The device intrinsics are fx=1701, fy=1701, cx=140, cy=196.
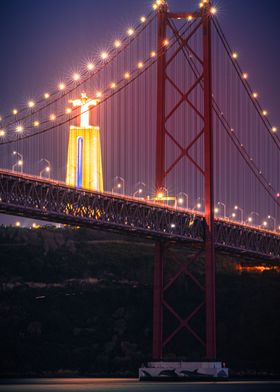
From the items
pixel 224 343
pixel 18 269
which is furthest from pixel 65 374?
pixel 18 269

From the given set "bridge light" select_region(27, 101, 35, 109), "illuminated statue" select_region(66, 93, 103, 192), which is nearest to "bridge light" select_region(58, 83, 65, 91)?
"bridge light" select_region(27, 101, 35, 109)

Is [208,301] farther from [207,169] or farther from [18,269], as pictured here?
[18,269]

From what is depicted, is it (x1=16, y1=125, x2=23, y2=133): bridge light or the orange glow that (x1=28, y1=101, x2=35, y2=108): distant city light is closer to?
(x1=16, y1=125, x2=23, y2=133): bridge light

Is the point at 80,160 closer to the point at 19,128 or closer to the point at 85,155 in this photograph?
the point at 85,155

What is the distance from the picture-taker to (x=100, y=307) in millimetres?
129875

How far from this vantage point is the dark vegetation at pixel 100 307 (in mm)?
119312

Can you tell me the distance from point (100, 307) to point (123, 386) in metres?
37.4

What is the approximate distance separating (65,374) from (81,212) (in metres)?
19.9

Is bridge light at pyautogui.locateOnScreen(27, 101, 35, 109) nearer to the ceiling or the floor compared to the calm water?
nearer to the ceiling

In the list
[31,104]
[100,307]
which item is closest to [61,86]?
[31,104]

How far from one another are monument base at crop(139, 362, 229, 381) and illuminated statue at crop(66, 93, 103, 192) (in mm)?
32634

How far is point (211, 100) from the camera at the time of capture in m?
107

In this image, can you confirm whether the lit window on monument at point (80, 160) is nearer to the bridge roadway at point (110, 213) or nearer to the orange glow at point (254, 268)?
the orange glow at point (254, 268)

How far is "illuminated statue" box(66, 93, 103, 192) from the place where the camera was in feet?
438
